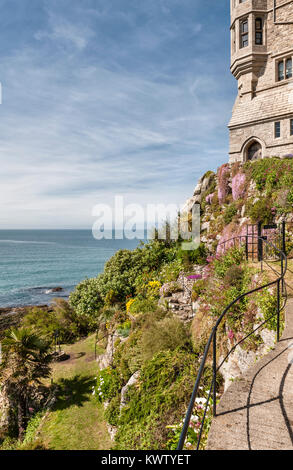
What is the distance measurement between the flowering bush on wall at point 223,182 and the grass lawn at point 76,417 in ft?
51.7

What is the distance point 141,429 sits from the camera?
20.3 ft

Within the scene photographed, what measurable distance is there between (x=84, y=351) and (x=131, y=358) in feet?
29.9

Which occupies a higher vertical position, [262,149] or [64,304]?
[262,149]

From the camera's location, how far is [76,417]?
9.75m

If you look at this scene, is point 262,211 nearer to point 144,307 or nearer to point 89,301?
point 144,307

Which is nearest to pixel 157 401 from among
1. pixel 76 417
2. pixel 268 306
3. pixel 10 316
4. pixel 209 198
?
pixel 268 306

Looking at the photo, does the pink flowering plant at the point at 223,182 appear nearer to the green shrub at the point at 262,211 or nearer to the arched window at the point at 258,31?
the green shrub at the point at 262,211

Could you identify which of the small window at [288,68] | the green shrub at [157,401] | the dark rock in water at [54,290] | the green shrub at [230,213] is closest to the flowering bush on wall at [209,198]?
the green shrub at [230,213]

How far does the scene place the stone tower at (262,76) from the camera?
1928 centimetres

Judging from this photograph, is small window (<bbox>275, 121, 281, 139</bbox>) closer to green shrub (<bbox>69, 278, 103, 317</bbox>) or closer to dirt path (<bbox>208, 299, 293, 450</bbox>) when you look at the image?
green shrub (<bbox>69, 278, 103, 317</bbox>)

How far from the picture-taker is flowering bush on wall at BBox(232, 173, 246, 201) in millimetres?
17625

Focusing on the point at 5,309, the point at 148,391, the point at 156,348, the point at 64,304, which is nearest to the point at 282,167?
the point at 156,348
